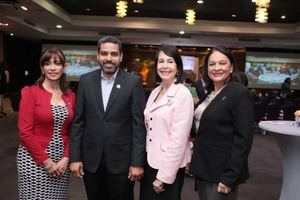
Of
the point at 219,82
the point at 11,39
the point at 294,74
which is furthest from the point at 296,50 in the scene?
the point at 219,82

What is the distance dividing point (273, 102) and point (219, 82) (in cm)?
939

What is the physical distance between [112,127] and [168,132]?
0.35 meters

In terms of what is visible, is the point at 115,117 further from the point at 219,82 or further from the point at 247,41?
the point at 247,41

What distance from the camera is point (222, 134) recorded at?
2080 millimetres

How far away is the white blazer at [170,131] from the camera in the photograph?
2117mm

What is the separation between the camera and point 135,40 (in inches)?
655

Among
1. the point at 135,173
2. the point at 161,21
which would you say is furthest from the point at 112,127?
the point at 161,21

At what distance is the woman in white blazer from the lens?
2.12m

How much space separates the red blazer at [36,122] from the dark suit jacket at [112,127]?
18cm

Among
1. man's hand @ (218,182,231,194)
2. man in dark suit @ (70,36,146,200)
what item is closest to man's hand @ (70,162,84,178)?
man in dark suit @ (70,36,146,200)

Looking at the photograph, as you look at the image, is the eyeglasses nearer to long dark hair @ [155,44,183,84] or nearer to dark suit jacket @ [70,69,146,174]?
dark suit jacket @ [70,69,146,174]

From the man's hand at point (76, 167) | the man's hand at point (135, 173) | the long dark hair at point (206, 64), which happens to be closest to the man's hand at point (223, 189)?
the man's hand at point (135, 173)

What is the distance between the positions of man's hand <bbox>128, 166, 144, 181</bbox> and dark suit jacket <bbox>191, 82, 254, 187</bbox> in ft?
1.12

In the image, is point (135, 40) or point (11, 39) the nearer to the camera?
point (135, 40)
